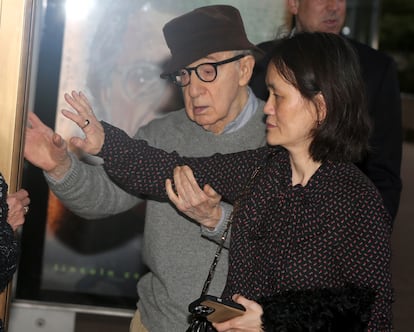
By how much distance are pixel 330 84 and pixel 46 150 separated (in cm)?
86

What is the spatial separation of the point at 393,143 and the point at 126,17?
127 cm

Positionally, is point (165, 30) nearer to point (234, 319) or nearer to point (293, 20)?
point (293, 20)

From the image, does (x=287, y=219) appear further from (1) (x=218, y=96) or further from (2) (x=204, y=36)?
(2) (x=204, y=36)

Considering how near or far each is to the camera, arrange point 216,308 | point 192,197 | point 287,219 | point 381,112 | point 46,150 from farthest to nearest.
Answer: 1. point 381,112
2. point 46,150
3. point 192,197
4. point 287,219
5. point 216,308

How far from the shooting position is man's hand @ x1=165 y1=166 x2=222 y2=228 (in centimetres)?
251

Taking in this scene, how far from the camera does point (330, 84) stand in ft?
7.75

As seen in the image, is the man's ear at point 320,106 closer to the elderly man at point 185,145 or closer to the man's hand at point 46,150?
the elderly man at point 185,145

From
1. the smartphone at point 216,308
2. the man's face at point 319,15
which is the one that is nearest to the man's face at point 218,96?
the man's face at point 319,15

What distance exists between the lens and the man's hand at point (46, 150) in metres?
2.70

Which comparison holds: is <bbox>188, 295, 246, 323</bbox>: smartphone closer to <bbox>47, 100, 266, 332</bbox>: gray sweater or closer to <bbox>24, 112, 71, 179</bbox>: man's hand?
<bbox>47, 100, 266, 332</bbox>: gray sweater

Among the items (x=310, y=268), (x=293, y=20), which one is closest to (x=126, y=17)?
(x=293, y=20)

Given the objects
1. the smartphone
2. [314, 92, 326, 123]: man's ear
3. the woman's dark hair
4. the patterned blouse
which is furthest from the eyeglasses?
the smartphone

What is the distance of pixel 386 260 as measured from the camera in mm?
2293

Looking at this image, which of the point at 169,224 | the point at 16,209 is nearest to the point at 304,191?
the point at 169,224
